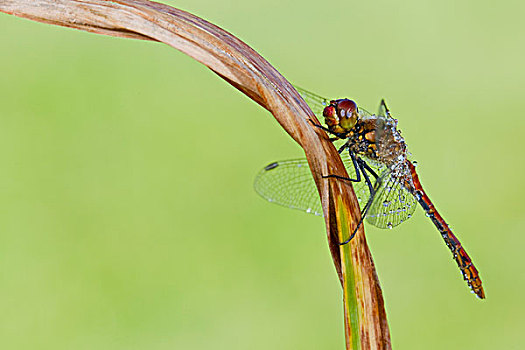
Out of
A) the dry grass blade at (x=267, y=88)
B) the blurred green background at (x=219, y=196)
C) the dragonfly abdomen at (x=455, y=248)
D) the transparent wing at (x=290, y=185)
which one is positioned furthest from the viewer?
the blurred green background at (x=219, y=196)

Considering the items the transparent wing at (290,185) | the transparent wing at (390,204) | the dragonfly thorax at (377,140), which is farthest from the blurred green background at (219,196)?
the dragonfly thorax at (377,140)

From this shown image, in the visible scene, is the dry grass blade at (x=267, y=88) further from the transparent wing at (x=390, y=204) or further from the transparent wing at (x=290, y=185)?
the transparent wing at (x=290, y=185)

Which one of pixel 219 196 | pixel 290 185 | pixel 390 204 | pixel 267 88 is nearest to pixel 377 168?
pixel 390 204

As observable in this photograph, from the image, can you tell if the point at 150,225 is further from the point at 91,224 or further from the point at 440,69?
the point at 440,69

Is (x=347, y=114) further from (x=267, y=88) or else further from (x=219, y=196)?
(x=219, y=196)

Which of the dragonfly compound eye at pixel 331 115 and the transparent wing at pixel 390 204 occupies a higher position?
the dragonfly compound eye at pixel 331 115

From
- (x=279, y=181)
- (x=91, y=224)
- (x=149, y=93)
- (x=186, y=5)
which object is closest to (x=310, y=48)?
(x=186, y=5)

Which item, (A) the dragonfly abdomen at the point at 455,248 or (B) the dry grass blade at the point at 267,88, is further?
(A) the dragonfly abdomen at the point at 455,248

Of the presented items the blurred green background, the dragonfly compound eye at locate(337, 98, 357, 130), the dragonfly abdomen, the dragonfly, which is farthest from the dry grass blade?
the blurred green background
